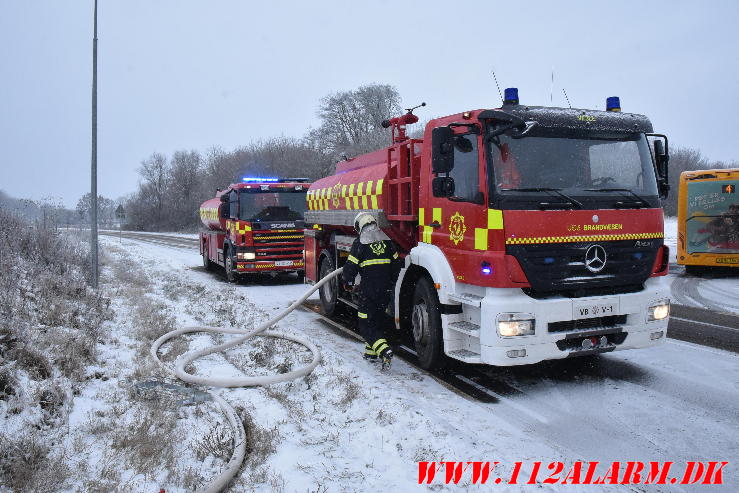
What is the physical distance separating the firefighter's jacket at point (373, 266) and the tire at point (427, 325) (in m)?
0.39

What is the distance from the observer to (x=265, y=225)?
13750 millimetres

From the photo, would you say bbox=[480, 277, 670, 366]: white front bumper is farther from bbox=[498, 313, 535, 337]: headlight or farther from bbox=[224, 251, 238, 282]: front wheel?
bbox=[224, 251, 238, 282]: front wheel

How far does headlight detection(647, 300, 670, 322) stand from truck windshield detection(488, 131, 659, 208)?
999 mm

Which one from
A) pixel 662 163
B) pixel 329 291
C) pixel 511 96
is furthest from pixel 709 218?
pixel 511 96

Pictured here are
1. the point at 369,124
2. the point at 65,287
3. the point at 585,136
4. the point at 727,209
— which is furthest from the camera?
the point at 369,124

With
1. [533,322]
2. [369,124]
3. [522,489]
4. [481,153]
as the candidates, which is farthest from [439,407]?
[369,124]

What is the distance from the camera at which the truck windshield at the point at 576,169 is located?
5.09m

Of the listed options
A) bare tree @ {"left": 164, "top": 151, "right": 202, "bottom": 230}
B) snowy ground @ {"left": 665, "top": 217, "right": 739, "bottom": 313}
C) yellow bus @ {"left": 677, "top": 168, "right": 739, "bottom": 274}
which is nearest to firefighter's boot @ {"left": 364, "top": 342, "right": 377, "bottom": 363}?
snowy ground @ {"left": 665, "top": 217, "right": 739, "bottom": 313}

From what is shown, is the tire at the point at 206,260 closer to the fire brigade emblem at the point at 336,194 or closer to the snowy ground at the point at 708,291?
the fire brigade emblem at the point at 336,194

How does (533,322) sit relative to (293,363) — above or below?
above

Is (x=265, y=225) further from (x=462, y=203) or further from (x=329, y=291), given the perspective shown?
(x=462, y=203)

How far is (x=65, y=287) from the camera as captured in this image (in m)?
9.07

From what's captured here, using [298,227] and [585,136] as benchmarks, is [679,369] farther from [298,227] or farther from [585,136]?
[298,227]

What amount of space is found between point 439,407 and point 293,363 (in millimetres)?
1996
